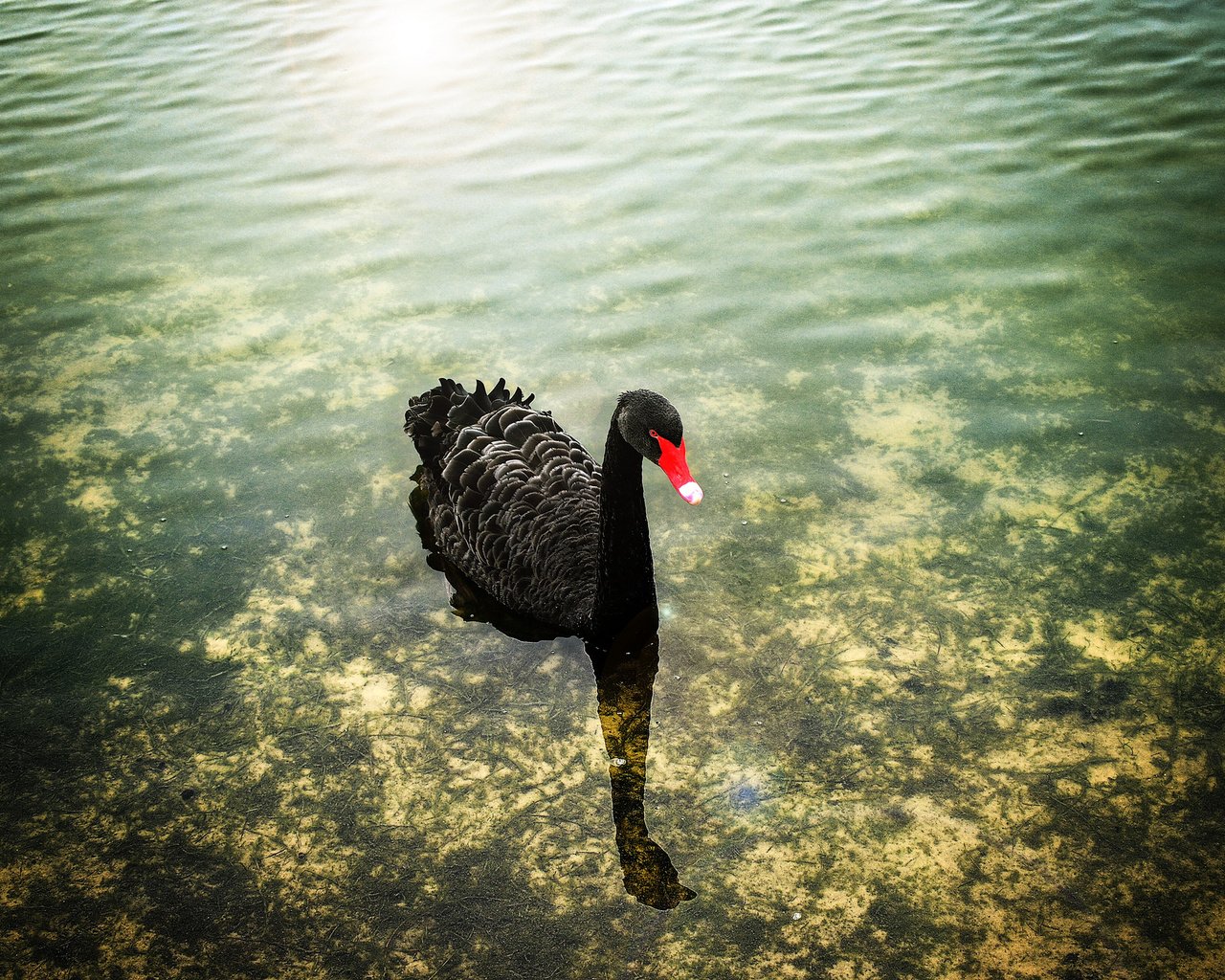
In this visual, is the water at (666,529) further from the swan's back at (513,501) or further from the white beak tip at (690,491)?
the white beak tip at (690,491)

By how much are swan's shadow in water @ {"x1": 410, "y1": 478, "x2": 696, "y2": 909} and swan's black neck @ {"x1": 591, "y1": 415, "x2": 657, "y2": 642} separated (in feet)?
0.49

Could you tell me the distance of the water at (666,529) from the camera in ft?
7.64

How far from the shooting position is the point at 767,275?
475 cm

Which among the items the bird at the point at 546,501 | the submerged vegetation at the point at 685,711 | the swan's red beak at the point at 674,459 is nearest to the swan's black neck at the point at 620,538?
the bird at the point at 546,501

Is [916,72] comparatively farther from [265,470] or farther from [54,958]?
[54,958]

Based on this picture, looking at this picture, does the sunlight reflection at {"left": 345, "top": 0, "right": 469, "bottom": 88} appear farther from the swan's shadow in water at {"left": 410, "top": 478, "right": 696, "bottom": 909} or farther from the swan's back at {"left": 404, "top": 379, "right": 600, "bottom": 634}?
the swan's shadow in water at {"left": 410, "top": 478, "right": 696, "bottom": 909}

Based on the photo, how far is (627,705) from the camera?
110 inches

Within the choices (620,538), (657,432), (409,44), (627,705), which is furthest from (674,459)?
(409,44)

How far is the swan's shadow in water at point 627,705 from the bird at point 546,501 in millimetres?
37

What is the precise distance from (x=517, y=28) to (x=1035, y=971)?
26.2ft

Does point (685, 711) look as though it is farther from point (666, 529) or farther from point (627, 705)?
point (666, 529)

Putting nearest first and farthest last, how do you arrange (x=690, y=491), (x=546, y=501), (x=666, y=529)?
(x=690, y=491), (x=546, y=501), (x=666, y=529)

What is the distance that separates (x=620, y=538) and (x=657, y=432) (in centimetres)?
34

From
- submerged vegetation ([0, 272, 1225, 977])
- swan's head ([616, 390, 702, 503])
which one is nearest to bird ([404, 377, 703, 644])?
swan's head ([616, 390, 702, 503])
